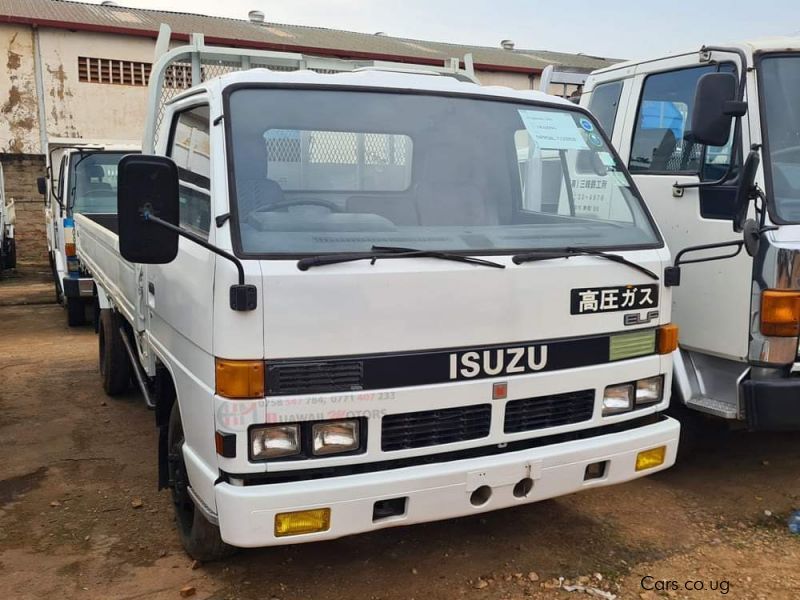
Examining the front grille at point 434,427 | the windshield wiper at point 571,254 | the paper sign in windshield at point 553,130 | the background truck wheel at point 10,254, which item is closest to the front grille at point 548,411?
the front grille at point 434,427

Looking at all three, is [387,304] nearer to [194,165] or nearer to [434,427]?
[434,427]

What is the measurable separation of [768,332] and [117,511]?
353cm

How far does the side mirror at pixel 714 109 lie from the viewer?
3707 mm

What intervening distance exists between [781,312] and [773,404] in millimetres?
458

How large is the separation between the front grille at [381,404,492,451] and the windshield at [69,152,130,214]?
25.1 feet

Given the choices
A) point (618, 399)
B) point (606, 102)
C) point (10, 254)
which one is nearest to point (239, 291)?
point (618, 399)

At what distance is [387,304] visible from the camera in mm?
2771

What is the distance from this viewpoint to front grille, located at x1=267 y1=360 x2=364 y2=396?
2660mm

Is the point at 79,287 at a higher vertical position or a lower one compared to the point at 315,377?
lower

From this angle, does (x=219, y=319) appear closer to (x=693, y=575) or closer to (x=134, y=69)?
(x=693, y=575)

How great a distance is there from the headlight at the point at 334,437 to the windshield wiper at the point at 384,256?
0.58 m

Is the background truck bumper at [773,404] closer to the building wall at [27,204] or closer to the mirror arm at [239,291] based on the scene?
the mirror arm at [239,291]

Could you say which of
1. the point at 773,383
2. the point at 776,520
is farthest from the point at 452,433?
the point at 776,520

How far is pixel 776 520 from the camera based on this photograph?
155 inches
